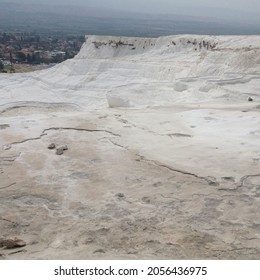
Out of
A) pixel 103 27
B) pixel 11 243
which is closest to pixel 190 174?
pixel 11 243

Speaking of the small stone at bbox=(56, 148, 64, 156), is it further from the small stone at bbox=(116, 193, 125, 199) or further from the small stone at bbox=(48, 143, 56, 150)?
the small stone at bbox=(116, 193, 125, 199)

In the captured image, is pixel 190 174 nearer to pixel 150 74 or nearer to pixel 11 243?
pixel 11 243

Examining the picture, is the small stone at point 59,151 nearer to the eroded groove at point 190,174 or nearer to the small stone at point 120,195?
the eroded groove at point 190,174

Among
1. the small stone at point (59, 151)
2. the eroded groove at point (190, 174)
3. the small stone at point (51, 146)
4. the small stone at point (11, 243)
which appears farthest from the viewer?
the small stone at point (51, 146)

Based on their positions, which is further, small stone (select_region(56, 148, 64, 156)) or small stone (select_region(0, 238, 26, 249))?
small stone (select_region(56, 148, 64, 156))

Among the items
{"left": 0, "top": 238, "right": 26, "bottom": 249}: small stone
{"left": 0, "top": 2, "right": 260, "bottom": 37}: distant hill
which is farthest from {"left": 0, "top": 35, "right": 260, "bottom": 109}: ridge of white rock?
{"left": 0, "top": 2, "right": 260, "bottom": 37}: distant hill

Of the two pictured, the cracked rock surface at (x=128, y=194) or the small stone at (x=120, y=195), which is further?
the small stone at (x=120, y=195)

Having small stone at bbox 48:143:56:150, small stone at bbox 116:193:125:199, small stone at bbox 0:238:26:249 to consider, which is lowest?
small stone at bbox 0:238:26:249

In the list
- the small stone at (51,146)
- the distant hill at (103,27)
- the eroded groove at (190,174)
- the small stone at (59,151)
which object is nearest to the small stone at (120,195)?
the eroded groove at (190,174)
